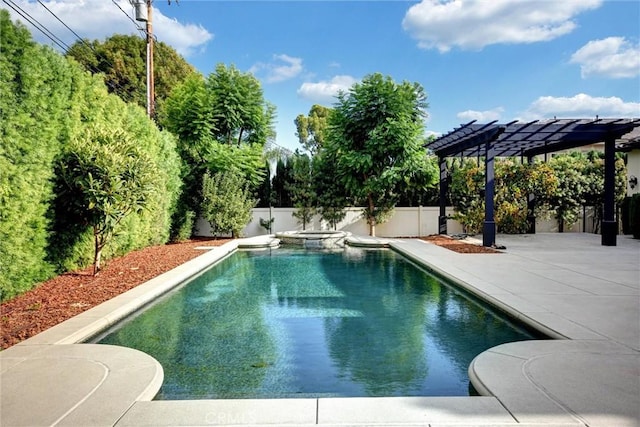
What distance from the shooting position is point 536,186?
1448 cm

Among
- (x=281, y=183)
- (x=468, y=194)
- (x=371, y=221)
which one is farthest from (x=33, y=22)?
(x=468, y=194)

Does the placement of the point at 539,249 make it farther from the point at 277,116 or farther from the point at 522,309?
the point at 277,116

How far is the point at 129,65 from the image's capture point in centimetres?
2683

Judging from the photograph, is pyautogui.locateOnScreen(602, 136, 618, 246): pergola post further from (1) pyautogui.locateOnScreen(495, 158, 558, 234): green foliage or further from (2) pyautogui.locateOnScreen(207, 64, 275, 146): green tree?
(2) pyautogui.locateOnScreen(207, 64, 275, 146): green tree

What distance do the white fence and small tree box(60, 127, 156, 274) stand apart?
9382mm

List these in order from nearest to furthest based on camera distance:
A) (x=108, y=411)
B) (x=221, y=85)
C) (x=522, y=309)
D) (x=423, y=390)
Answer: (x=108, y=411), (x=423, y=390), (x=522, y=309), (x=221, y=85)

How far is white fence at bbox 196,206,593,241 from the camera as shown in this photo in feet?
54.6

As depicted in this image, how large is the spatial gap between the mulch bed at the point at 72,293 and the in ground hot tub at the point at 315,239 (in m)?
4.68

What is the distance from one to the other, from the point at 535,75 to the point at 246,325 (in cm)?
1133

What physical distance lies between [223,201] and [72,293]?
8102mm

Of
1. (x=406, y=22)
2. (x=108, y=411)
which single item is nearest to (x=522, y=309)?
(x=108, y=411)

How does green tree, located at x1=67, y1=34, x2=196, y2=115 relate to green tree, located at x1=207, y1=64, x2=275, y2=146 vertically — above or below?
above

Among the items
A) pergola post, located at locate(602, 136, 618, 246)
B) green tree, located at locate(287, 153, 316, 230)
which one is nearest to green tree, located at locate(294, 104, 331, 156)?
green tree, located at locate(287, 153, 316, 230)

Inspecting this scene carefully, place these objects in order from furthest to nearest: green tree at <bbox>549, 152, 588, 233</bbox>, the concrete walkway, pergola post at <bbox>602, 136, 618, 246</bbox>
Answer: green tree at <bbox>549, 152, 588, 233</bbox> < pergola post at <bbox>602, 136, 618, 246</bbox> < the concrete walkway
